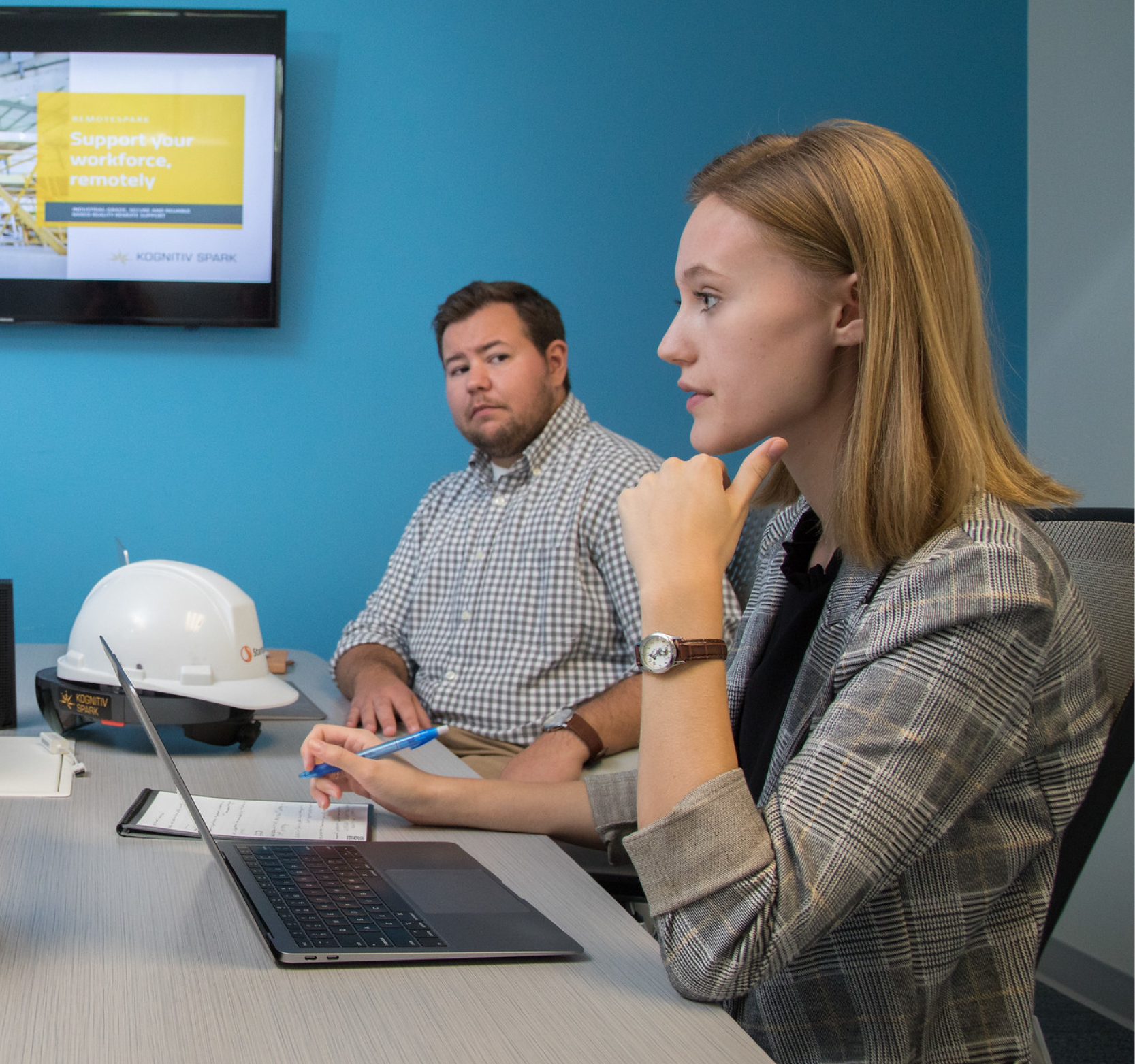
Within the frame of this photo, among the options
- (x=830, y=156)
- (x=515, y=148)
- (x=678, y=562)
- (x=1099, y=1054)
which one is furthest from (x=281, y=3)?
(x=1099, y=1054)

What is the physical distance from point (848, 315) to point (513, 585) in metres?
1.15

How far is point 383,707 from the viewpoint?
166cm

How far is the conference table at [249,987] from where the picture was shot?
62 cm

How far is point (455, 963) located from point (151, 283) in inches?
89.4

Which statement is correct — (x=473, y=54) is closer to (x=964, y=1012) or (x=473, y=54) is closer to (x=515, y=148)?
(x=515, y=148)

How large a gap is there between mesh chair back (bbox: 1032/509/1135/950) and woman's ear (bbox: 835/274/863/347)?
11.1 inches

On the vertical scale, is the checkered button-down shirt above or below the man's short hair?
below

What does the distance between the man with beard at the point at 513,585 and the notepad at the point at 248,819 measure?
0.49 metres

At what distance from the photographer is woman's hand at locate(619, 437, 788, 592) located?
2.77 ft

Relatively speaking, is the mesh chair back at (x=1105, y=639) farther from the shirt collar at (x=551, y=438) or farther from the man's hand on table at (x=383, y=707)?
the shirt collar at (x=551, y=438)

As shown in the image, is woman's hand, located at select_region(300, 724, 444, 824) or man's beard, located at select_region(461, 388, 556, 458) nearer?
woman's hand, located at select_region(300, 724, 444, 824)

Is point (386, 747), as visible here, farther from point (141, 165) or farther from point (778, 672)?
point (141, 165)

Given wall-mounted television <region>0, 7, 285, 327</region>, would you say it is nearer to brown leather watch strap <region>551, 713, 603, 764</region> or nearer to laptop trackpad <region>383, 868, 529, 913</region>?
brown leather watch strap <region>551, 713, 603, 764</region>

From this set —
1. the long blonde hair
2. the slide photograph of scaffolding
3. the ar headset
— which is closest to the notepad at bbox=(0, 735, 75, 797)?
the ar headset
